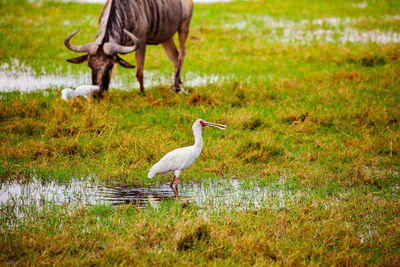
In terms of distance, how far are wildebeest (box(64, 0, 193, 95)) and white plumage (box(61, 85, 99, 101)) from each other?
0.25 m

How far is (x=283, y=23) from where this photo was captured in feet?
61.2

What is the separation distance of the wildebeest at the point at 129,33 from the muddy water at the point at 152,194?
139 inches

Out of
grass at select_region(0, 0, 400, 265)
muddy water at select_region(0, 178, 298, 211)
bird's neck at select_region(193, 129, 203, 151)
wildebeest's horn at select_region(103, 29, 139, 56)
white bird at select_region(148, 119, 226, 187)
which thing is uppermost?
wildebeest's horn at select_region(103, 29, 139, 56)

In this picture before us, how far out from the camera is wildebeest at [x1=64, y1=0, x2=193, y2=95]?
8.55m

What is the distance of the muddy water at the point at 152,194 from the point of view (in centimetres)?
491

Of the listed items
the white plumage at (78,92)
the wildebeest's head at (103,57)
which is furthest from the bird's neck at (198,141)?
the wildebeest's head at (103,57)

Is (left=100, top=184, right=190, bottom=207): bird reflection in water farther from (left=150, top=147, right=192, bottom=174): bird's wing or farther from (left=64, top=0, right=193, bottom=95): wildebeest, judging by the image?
(left=64, top=0, right=193, bottom=95): wildebeest

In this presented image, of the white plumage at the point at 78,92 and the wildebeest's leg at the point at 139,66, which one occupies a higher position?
the wildebeest's leg at the point at 139,66

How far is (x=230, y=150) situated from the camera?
6.43m

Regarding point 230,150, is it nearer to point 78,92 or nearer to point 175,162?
point 175,162

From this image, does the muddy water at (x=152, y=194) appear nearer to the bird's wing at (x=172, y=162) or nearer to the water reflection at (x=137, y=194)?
the water reflection at (x=137, y=194)

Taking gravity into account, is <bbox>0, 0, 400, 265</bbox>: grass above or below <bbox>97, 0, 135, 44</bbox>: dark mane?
below

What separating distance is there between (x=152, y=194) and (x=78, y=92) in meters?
3.54

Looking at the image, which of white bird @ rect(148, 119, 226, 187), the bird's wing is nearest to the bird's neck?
white bird @ rect(148, 119, 226, 187)
